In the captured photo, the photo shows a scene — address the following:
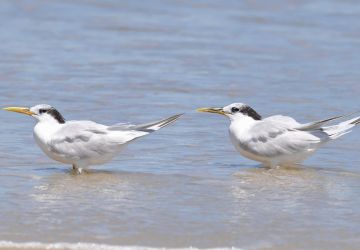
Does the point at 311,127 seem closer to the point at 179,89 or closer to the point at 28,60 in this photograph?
the point at 179,89

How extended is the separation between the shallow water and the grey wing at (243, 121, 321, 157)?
0.16 meters

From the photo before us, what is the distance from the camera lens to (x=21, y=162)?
8.57 metres

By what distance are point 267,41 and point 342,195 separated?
7.17 meters

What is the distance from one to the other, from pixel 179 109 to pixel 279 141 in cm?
231

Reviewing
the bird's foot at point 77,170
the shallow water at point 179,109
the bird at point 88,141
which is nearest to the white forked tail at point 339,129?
the shallow water at point 179,109

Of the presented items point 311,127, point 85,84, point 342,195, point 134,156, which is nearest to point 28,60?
point 85,84

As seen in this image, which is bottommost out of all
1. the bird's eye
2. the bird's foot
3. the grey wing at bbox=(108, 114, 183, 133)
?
the bird's foot

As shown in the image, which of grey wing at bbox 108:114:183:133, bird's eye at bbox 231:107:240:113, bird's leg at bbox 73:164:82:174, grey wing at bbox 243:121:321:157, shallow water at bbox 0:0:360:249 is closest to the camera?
shallow water at bbox 0:0:360:249

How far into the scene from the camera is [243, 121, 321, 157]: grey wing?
28.0 ft

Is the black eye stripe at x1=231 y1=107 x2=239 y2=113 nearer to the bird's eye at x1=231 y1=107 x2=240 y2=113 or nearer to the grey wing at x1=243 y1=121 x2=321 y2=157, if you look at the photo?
the bird's eye at x1=231 y1=107 x2=240 y2=113

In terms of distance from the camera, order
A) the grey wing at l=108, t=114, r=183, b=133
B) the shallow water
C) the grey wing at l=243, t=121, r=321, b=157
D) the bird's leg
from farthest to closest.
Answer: the grey wing at l=243, t=121, r=321, b=157 → the bird's leg → the grey wing at l=108, t=114, r=183, b=133 → the shallow water

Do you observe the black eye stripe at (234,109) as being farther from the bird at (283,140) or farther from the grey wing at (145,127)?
the grey wing at (145,127)

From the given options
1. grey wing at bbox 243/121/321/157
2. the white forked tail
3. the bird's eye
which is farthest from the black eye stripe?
the white forked tail

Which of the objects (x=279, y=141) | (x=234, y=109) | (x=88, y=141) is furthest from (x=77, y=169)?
(x=279, y=141)
